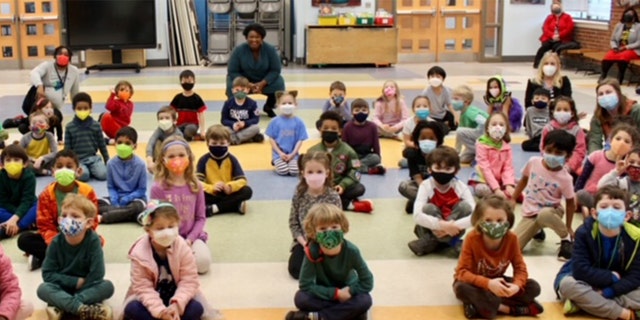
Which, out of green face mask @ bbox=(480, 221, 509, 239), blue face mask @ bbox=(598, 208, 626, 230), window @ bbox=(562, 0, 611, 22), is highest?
window @ bbox=(562, 0, 611, 22)

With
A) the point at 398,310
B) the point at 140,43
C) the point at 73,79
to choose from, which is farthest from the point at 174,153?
the point at 140,43

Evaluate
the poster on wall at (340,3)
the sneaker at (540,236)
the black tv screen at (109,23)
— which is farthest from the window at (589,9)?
the sneaker at (540,236)

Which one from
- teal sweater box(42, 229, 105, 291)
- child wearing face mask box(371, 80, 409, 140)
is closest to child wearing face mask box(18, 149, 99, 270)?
teal sweater box(42, 229, 105, 291)

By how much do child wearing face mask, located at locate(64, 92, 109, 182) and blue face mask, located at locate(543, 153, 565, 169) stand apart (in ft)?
17.7

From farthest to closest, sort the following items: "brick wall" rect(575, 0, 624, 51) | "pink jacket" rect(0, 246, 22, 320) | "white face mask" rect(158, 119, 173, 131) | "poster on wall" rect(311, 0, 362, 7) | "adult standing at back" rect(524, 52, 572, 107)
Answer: "poster on wall" rect(311, 0, 362, 7) → "brick wall" rect(575, 0, 624, 51) → "adult standing at back" rect(524, 52, 572, 107) → "white face mask" rect(158, 119, 173, 131) → "pink jacket" rect(0, 246, 22, 320)

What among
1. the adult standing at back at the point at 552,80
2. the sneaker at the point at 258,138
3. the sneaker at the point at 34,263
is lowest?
the sneaker at the point at 34,263

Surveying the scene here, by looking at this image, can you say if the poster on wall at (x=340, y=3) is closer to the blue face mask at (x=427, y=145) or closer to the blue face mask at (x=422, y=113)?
the blue face mask at (x=422, y=113)

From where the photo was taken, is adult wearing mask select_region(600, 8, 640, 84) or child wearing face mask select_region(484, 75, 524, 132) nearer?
child wearing face mask select_region(484, 75, 524, 132)

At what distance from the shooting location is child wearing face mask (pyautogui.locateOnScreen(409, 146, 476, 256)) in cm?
680

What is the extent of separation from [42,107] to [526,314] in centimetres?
760

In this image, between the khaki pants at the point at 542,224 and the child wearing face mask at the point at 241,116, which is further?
the child wearing face mask at the point at 241,116

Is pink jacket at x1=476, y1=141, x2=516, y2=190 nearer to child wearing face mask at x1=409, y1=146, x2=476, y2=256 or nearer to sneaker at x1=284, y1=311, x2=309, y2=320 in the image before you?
child wearing face mask at x1=409, y1=146, x2=476, y2=256

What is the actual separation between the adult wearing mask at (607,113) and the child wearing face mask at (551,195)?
2.42 m

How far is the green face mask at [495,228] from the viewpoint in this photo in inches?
222
